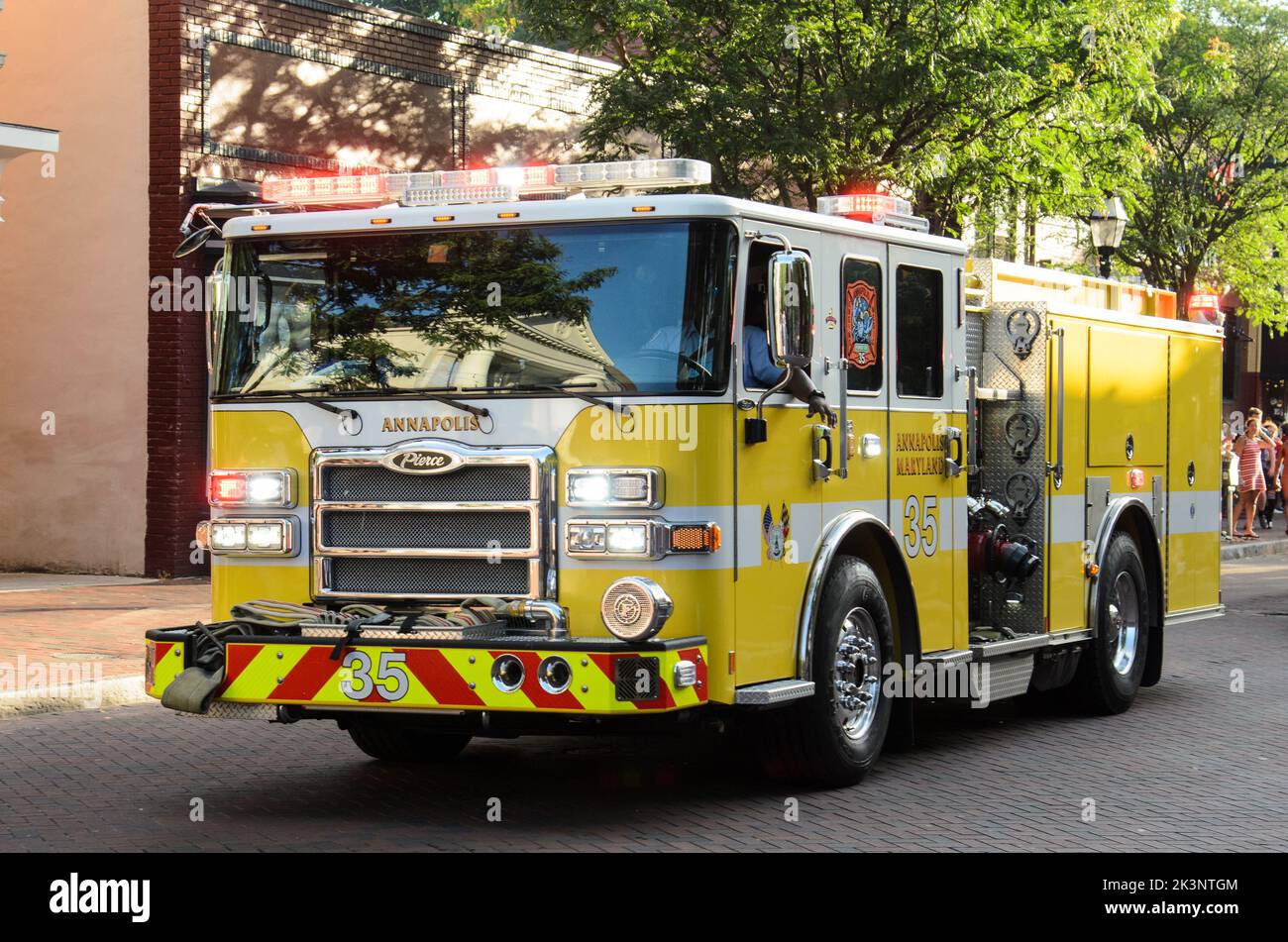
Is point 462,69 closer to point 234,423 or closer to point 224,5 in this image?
point 224,5

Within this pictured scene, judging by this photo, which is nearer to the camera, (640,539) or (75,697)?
(640,539)

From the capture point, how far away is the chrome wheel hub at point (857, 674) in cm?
876

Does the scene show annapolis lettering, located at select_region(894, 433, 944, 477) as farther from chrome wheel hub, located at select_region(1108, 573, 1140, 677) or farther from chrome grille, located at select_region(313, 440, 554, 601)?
chrome wheel hub, located at select_region(1108, 573, 1140, 677)

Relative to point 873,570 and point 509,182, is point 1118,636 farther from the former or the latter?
point 509,182

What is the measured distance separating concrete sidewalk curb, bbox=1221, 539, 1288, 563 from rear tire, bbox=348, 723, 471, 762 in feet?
60.5

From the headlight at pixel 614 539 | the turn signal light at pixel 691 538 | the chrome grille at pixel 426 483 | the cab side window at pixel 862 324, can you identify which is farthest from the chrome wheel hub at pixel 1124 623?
the chrome grille at pixel 426 483

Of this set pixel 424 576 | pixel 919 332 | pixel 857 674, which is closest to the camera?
pixel 424 576

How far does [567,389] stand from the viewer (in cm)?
791

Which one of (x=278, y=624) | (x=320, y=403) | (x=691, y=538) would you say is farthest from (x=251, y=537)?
(x=691, y=538)

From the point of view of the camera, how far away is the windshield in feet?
25.7

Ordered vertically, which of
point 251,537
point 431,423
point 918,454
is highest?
point 431,423

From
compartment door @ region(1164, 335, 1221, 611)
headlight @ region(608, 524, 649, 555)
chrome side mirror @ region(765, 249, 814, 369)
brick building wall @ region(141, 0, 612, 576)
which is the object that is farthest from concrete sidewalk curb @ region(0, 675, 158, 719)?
compartment door @ region(1164, 335, 1221, 611)

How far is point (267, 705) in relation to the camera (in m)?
7.92

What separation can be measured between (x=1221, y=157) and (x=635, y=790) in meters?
26.8
